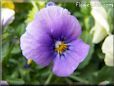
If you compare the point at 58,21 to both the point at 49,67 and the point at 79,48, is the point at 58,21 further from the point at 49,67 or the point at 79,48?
the point at 49,67

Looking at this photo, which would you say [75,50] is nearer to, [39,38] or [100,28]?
[39,38]

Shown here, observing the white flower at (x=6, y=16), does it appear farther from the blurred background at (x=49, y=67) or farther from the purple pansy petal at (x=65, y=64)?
the purple pansy petal at (x=65, y=64)

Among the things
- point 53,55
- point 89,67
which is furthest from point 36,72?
point 53,55

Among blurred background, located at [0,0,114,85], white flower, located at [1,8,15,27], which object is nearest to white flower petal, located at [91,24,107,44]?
blurred background, located at [0,0,114,85]

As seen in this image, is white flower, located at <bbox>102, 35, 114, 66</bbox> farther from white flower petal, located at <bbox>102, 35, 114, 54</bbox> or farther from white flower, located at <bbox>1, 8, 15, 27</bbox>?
white flower, located at <bbox>1, 8, 15, 27</bbox>

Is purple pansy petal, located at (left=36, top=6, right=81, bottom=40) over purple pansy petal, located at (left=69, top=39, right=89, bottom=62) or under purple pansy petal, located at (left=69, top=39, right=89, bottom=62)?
over

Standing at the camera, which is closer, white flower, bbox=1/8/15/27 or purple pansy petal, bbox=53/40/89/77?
purple pansy petal, bbox=53/40/89/77
